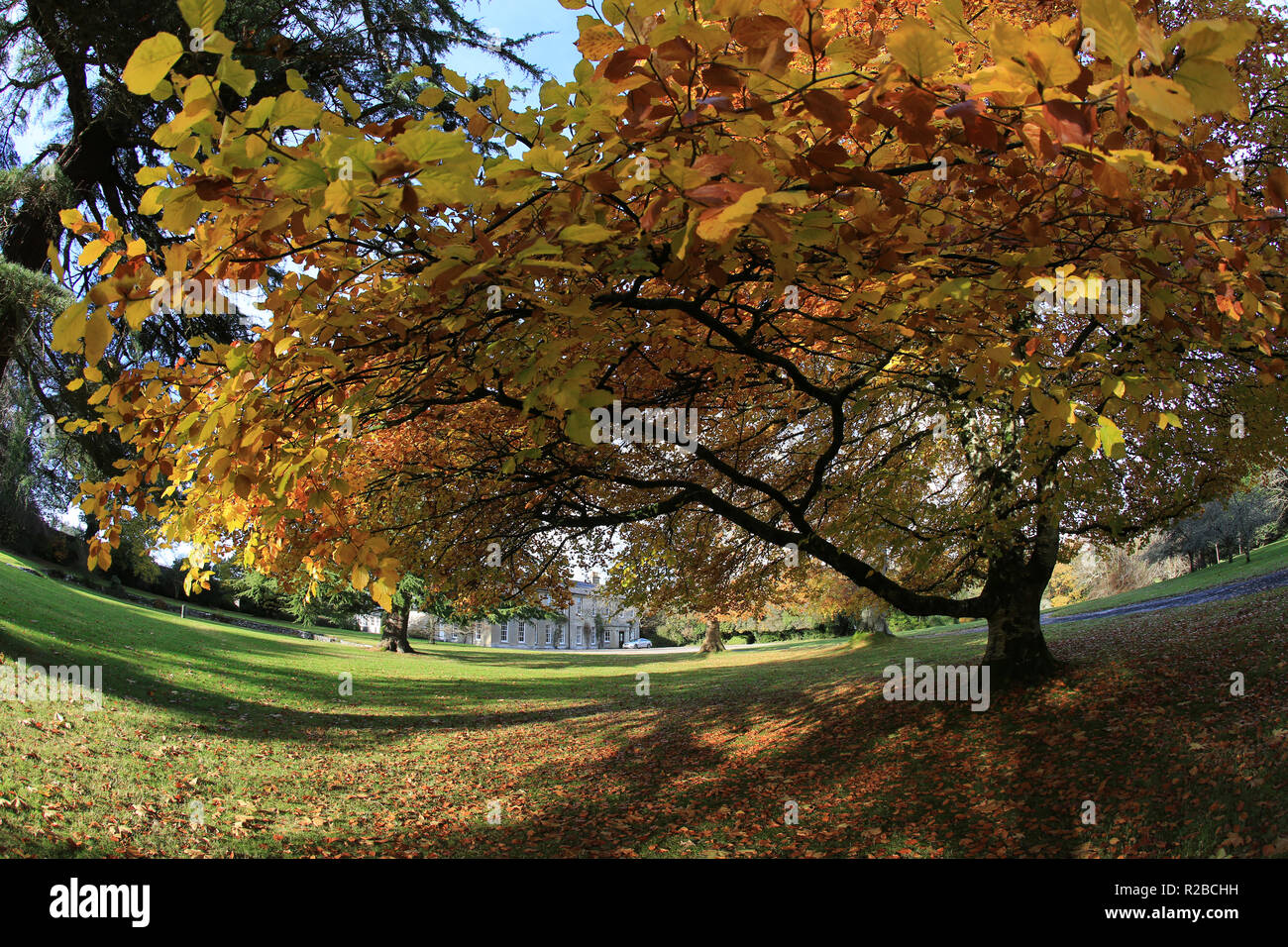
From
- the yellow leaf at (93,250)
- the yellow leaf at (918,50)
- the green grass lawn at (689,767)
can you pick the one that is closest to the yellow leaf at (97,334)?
the yellow leaf at (93,250)

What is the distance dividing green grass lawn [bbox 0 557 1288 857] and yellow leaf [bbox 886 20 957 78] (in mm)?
5639

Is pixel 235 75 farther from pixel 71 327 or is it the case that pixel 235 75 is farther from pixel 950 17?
pixel 950 17

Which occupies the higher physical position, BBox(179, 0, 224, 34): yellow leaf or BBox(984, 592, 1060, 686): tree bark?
BBox(179, 0, 224, 34): yellow leaf

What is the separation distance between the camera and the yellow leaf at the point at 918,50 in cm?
134

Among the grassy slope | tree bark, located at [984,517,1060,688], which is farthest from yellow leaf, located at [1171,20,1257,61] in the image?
the grassy slope

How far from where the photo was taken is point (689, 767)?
899 centimetres

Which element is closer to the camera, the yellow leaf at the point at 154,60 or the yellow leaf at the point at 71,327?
the yellow leaf at the point at 154,60

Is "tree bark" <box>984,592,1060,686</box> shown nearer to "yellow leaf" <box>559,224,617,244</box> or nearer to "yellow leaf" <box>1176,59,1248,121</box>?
"yellow leaf" <box>1176,59,1248,121</box>

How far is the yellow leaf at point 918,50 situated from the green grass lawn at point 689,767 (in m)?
5.64

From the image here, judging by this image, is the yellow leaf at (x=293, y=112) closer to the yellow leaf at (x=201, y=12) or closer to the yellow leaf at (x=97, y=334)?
the yellow leaf at (x=201, y=12)

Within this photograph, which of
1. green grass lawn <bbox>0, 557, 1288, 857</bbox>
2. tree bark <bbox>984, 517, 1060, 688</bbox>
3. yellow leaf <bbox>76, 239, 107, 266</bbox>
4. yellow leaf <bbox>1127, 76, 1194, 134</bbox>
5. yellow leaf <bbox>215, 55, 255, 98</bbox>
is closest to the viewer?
yellow leaf <bbox>1127, 76, 1194, 134</bbox>

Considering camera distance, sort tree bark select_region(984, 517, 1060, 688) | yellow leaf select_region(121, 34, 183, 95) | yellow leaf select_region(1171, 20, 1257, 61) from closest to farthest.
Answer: yellow leaf select_region(1171, 20, 1257, 61) < yellow leaf select_region(121, 34, 183, 95) < tree bark select_region(984, 517, 1060, 688)

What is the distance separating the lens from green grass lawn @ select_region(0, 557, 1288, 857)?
5605mm
